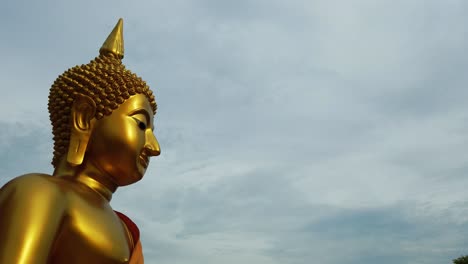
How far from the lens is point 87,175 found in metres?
5.00

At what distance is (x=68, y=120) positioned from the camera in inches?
206

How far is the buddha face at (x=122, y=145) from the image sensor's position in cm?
497

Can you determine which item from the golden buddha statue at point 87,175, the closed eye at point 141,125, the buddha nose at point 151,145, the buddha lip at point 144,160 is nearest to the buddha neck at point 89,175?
the golden buddha statue at point 87,175

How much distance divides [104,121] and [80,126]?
10.2 inches

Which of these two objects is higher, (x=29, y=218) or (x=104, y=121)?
(x=104, y=121)

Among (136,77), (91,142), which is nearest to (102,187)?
(91,142)

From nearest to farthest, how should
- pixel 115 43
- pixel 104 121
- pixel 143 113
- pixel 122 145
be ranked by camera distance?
pixel 122 145 → pixel 104 121 → pixel 143 113 → pixel 115 43

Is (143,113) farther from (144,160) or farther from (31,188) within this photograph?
(31,188)

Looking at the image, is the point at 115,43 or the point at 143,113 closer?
the point at 143,113

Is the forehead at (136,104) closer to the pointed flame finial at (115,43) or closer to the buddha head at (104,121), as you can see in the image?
the buddha head at (104,121)

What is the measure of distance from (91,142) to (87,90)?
1.93 feet

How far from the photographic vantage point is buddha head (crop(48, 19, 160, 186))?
197 inches

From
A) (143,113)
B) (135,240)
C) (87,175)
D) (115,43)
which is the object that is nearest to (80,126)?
(87,175)

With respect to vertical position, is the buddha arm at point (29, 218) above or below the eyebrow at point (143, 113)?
below
